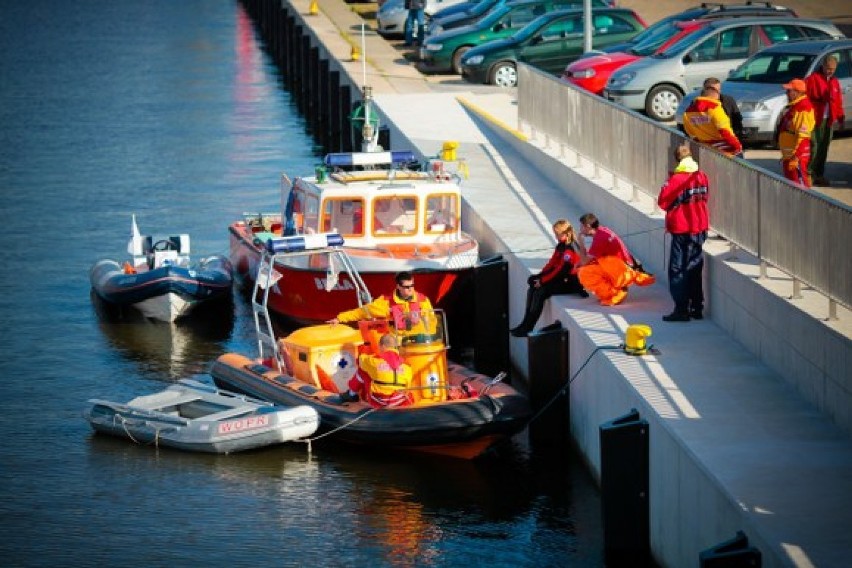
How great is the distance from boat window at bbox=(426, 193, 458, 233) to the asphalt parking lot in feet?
14.6

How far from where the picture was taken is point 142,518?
757 inches

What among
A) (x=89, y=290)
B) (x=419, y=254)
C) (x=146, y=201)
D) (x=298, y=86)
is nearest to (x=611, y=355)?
(x=419, y=254)

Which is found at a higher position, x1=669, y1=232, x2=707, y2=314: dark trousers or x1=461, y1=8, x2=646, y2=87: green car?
x1=461, y1=8, x2=646, y2=87: green car

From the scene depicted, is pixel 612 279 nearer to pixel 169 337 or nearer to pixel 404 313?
pixel 404 313

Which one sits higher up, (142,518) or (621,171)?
(621,171)

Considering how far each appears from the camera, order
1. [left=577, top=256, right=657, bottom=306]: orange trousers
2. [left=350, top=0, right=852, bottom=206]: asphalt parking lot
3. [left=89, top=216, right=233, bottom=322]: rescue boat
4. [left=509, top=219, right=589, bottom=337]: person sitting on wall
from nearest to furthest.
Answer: [left=577, top=256, right=657, bottom=306]: orange trousers, [left=509, top=219, right=589, bottom=337]: person sitting on wall, [left=350, top=0, right=852, bottom=206]: asphalt parking lot, [left=89, top=216, right=233, bottom=322]: rescue boat

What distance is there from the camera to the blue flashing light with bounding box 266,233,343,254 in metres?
22.9

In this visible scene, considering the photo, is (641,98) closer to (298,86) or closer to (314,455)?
(314,455)

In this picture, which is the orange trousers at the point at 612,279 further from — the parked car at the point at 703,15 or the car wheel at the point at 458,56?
the car wheel at the point at 458,56

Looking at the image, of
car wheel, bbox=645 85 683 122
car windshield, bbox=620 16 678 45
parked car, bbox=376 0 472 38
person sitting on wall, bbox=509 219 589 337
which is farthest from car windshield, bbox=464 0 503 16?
person sitting on wall, bbox=509 219 589 337

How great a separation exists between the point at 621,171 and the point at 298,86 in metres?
32.8

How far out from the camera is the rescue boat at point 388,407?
19891mm

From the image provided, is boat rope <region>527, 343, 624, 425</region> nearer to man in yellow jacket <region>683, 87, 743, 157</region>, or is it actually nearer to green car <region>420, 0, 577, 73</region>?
man in yellow jacket <region>683, 87, 743, 157</region>

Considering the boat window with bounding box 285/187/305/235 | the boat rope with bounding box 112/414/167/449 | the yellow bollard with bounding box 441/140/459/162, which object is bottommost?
the boat rope with bounding box 112/414/167/449
